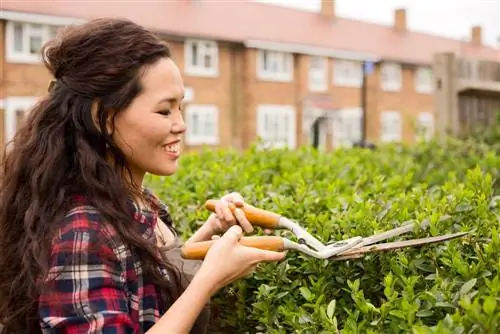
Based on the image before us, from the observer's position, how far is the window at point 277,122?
28391mm

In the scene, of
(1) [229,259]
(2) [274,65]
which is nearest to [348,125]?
(2) [274,65]

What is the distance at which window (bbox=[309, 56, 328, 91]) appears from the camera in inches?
1204

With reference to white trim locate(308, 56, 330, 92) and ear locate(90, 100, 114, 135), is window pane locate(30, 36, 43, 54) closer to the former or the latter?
white trim locate(308, 56, 330, 92)

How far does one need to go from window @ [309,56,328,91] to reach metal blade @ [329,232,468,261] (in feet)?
94.2

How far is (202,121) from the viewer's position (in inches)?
1049

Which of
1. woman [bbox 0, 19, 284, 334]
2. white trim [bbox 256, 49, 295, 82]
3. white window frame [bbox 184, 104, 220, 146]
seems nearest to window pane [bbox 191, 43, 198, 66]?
white window frame [bbox 184, 104, 220, 146]

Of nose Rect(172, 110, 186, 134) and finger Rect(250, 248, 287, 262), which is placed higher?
nose Rect(172, 110, 186, 134)

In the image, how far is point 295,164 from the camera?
4.89m

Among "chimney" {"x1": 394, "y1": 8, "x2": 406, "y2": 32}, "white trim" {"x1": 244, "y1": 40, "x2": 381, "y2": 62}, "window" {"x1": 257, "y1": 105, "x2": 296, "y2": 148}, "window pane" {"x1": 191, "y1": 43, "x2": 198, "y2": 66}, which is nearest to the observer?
"window pane" {"x1": 191, "y1": 43, "x2": 198, "y2": 66}

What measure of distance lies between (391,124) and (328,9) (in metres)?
6.11

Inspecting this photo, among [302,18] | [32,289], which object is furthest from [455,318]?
[302,18]

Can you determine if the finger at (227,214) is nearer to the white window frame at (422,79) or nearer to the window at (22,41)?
the window at (22,41)

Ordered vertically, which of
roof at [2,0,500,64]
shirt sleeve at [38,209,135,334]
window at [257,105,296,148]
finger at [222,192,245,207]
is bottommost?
shirt sleeve at [38,209,135,334]

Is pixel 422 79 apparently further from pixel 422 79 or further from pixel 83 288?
pixel 83 288
